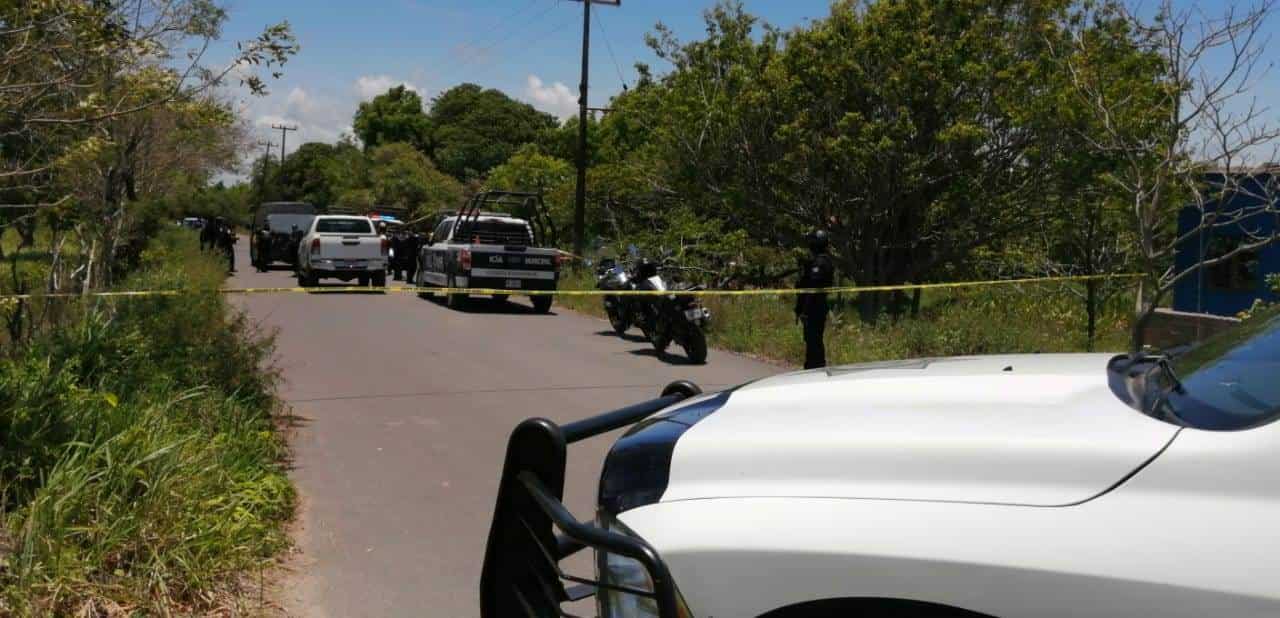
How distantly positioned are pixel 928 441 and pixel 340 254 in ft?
82.0

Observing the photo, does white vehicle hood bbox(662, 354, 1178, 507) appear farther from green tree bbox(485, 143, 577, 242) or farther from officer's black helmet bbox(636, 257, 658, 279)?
green tree bbox(485, 143, 577, 242)

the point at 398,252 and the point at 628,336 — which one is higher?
the point at 398,252

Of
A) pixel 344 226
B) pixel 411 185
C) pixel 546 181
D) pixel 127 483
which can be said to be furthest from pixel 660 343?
pixel 411 185

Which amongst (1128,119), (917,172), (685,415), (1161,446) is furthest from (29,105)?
(917,172)

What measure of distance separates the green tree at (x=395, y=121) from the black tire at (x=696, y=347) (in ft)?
226

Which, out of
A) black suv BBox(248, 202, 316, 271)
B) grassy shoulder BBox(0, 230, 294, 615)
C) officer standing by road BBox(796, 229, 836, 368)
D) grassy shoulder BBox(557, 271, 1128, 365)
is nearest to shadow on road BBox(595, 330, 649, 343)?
grassy shoulder BBox(557, 271, 1128, 365)

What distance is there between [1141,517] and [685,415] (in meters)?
1.16

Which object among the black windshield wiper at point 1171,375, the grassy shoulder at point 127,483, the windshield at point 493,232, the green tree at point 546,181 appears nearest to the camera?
the black windshield wiper at point 1171,375

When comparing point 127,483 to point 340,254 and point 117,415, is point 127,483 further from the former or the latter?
→ point 340,254

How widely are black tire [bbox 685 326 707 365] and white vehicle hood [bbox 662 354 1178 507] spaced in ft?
34.0

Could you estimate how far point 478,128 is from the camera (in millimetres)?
75562

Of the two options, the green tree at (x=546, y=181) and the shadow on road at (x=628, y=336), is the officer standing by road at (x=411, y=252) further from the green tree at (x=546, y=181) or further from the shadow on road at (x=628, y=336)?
the shadow on road at (x=628, y=336)

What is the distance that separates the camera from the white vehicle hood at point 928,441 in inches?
87.4

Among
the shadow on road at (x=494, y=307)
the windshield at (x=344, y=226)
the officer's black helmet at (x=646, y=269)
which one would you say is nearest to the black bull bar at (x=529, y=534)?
the officer's black helmet at (x=646, y=269)
